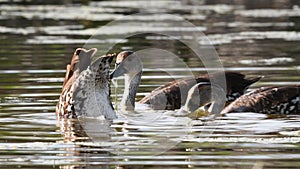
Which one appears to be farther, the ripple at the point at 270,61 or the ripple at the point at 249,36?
the ripple at the point at 249,36

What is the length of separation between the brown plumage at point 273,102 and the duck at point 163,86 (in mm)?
1014

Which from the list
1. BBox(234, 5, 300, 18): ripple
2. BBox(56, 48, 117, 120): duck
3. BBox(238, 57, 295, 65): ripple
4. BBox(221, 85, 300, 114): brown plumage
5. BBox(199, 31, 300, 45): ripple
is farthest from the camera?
BBox(234, 5, 300, 18): ripple

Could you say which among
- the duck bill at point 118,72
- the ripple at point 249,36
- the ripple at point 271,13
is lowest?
the duck bill at point 118,72

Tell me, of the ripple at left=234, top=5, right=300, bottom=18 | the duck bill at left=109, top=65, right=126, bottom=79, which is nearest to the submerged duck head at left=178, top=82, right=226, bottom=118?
the duck bill at left=109, top=65, right=126, bottom=79

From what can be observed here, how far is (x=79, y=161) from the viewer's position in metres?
8.63

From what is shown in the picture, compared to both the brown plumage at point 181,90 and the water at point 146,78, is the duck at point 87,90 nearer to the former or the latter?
the water at point 146,78

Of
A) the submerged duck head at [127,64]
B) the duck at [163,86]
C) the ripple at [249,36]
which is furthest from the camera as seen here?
the ripple at [249,36]

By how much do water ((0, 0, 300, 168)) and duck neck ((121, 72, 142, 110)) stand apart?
1.47 ft

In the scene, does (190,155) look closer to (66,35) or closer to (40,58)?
(40,58)

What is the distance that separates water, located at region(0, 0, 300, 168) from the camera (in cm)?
891

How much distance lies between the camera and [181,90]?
13.3 m

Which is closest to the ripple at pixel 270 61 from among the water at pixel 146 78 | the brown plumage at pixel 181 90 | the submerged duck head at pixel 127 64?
the water at pixel 146 78

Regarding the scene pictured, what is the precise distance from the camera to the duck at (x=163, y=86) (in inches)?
505

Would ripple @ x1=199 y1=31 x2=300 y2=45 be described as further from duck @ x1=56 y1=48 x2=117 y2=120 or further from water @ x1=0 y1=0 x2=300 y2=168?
duck @ x1=56 y1=48 x2=117 y2=120
